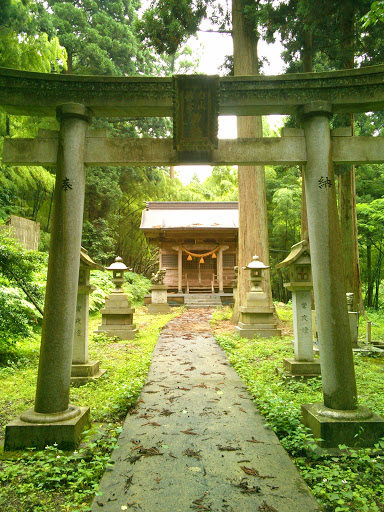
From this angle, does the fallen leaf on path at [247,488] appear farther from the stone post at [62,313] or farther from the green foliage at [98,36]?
the green foliage at [98,36]

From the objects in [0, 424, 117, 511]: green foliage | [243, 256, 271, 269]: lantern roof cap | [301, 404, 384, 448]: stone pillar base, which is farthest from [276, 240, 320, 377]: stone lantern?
[243, 256, 271, 269]: lantern roof cap

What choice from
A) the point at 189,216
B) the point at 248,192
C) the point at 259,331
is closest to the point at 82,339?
the point at 259,331

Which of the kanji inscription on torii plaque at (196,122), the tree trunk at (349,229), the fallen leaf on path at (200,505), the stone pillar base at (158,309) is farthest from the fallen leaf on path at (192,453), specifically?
the stone pillar base at (158,309)

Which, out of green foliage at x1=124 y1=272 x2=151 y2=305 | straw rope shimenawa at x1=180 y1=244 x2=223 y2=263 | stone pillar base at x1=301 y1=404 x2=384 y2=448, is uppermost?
straw rope shimenawa at x1=180 y1=244 x2=223 y2=263

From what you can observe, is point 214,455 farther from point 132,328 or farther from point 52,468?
point 132,328

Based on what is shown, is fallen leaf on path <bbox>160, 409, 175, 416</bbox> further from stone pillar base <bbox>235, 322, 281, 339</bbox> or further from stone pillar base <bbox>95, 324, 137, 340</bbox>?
stone pillar base <bbox>235, 322, 281, 339</bbox>

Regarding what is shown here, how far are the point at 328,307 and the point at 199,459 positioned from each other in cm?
185

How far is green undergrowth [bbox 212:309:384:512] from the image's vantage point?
242 centimetres

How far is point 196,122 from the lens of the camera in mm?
3768

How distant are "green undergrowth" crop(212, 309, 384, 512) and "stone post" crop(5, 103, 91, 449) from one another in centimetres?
203

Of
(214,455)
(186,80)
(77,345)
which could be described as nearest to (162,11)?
(186,80)

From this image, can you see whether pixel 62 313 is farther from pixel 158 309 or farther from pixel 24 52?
pixel 158 309

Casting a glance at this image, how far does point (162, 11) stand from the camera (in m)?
9.62

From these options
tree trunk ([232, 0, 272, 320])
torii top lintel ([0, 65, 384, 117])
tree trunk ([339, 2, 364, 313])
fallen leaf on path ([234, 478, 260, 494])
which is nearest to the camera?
fallen leaf on path ([234, 478, 260, 494])
